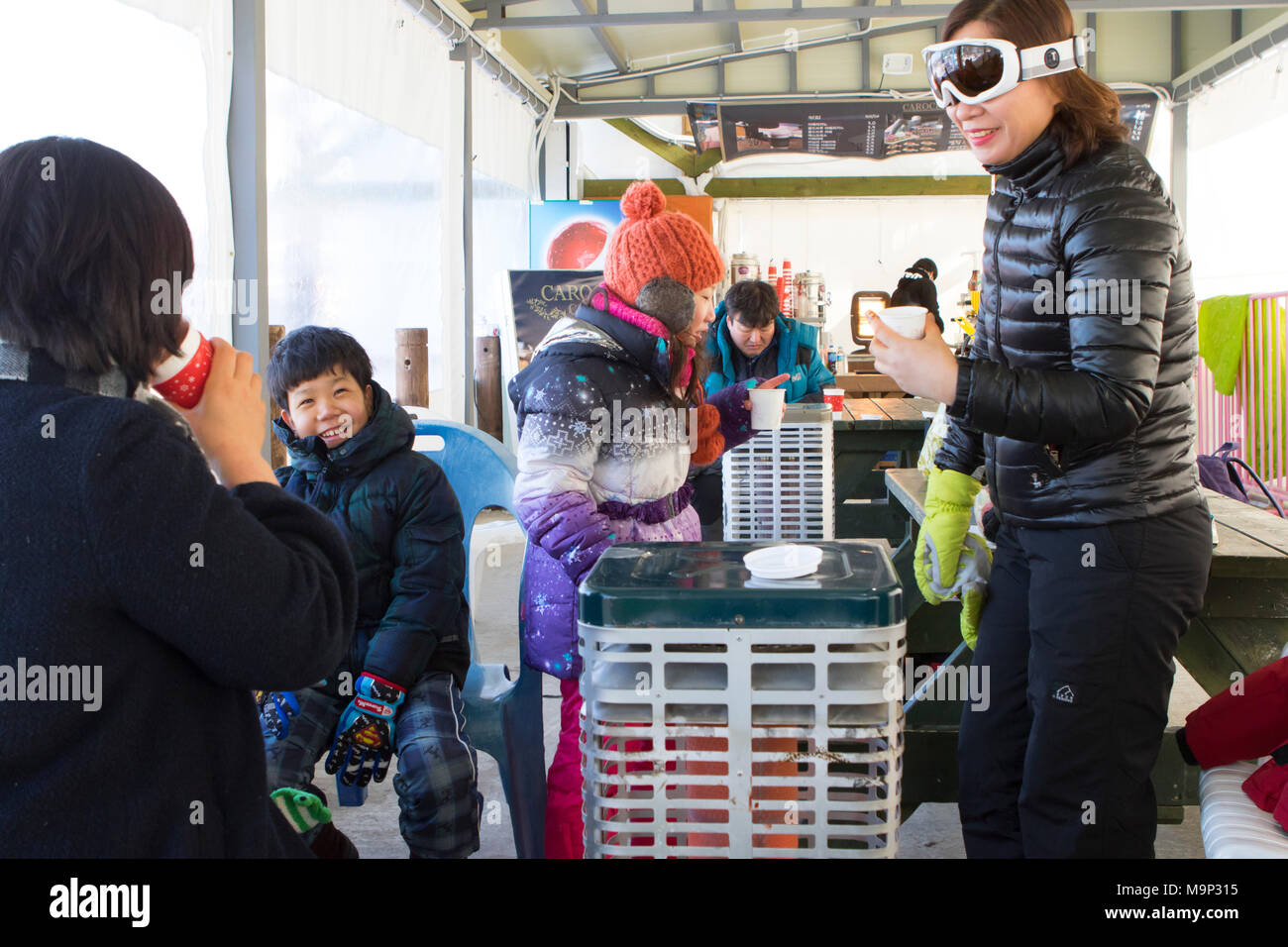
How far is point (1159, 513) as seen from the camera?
1.71 m

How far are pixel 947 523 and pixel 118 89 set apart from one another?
10.7 feet

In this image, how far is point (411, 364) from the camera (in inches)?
243

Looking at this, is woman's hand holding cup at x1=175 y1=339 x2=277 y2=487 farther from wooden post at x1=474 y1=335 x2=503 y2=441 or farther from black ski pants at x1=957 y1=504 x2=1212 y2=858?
wooden post at x1=474 y1=335 x2=503 y2=441

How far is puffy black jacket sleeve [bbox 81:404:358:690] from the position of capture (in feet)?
3.43

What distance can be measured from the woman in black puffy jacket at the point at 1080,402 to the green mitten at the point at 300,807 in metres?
1.16

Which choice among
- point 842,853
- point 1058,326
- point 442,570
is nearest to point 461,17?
point 442,570

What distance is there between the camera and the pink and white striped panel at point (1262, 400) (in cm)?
772

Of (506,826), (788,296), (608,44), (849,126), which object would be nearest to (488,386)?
(788,296)

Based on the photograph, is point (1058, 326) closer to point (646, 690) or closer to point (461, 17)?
point (646, 690)

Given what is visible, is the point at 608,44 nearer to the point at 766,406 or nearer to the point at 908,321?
the point at 766,406

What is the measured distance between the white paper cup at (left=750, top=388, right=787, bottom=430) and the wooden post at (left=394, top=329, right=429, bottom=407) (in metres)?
3.79

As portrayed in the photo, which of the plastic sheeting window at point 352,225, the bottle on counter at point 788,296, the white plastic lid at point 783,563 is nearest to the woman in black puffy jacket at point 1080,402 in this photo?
the white plastic lid at point 783,563

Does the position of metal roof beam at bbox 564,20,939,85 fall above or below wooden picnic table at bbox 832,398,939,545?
above

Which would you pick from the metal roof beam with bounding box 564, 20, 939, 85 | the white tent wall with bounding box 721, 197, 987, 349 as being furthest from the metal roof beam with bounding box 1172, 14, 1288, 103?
the white tent wall with bounding box 721, 197, 987, 349
